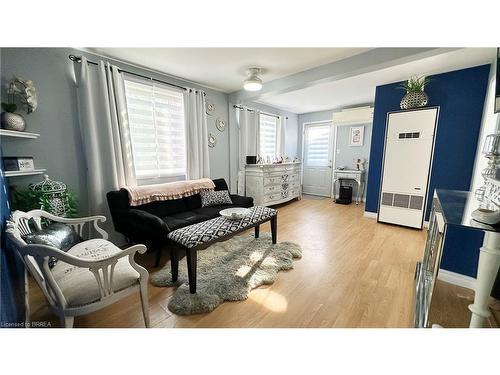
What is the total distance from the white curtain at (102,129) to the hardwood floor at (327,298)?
3.27ft

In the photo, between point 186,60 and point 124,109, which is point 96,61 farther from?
point 186,60

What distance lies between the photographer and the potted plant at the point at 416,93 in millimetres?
2867

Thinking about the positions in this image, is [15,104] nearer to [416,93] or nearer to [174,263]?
[174,263]

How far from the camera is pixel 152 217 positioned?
210cm

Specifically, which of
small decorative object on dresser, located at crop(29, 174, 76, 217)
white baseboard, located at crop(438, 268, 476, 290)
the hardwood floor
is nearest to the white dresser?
the hardwood floor

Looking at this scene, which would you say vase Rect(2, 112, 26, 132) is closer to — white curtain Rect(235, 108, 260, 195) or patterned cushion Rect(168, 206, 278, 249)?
patterned cushion Rect(168, 206, 278, 249)

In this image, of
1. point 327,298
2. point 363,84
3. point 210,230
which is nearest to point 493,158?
point 327,298

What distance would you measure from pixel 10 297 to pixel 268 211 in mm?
2112

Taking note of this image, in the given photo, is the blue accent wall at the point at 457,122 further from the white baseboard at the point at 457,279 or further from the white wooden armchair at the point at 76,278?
the white wooden armchair at the point at 76,278

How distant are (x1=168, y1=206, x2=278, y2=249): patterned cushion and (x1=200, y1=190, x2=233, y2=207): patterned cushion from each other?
0.93 m

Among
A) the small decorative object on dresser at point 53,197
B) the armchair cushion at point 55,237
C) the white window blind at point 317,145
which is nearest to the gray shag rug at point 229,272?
the armchair cushion at point 55,237

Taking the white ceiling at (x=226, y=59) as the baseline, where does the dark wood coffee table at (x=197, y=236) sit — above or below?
below

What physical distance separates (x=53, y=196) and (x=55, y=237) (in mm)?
729

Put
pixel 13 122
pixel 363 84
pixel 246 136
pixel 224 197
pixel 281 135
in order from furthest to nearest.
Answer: pixel 281 135, pixel 246 136, pixel 363 84, pixel 224 197, pixel 13 122
